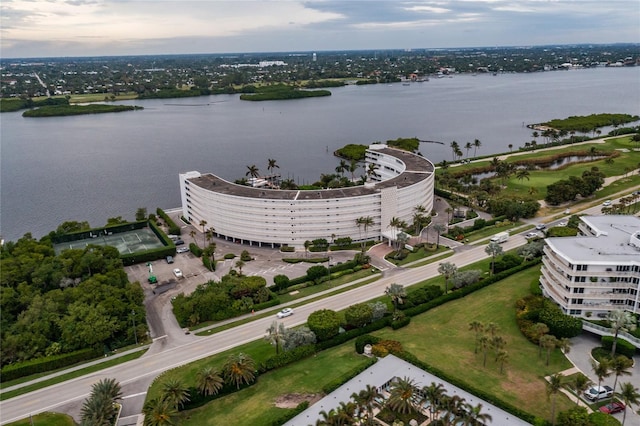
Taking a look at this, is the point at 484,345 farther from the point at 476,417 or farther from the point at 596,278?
the point at 596,278

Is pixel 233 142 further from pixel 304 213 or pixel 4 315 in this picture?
pixel 4 315

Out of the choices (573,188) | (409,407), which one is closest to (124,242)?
(409,407)

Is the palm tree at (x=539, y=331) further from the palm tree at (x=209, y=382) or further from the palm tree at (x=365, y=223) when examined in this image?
the palm tree at (x=209, y=382)

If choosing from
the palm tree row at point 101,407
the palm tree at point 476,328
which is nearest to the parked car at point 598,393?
the palm tree at point 476,328

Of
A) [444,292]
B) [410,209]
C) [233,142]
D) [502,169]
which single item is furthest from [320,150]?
[444,292]

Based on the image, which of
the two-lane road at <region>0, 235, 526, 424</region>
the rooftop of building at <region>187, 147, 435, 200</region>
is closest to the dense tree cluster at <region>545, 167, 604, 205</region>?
the rooftop of building at <region>187, 147, 435, 200</region>
